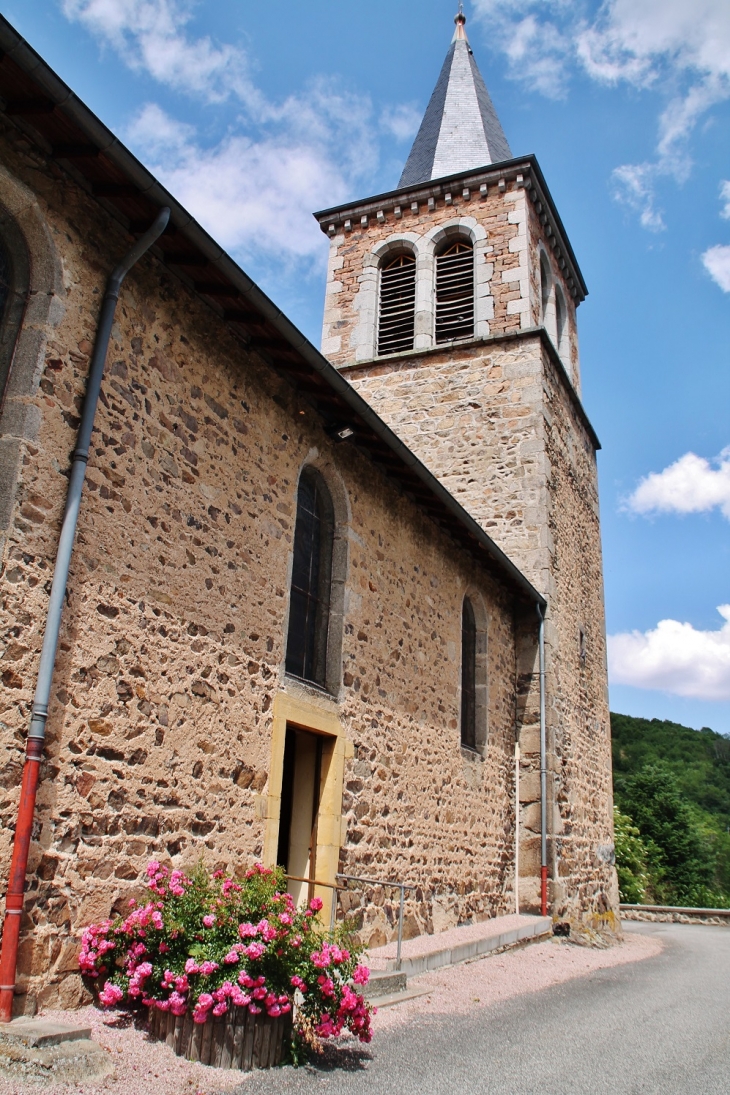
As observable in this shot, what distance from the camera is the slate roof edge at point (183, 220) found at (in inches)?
159

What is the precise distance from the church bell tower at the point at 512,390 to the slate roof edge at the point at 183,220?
13.6ft

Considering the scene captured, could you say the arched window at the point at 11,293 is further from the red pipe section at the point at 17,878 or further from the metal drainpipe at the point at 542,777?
the metal drainpipe at the point at 542,777

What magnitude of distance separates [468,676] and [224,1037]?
6722 mm

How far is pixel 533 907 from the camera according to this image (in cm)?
1011

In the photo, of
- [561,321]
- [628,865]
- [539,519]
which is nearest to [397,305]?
[561,321]

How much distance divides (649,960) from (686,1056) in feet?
16.3

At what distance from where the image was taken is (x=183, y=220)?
5090 mm

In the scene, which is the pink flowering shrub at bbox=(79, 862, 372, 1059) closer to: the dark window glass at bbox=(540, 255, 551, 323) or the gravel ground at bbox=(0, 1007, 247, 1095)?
the gravel ground at bbox=(0, 1007, 247, 1095)

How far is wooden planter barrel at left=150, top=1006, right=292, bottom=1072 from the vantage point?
3801 millimetres

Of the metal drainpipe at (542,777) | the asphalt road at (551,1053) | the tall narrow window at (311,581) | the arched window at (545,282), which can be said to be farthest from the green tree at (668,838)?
the tall narrow window at (311,581)

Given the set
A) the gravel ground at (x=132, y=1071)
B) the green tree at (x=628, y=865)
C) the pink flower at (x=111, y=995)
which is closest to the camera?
the gravel ground at (x=132, y=1071)

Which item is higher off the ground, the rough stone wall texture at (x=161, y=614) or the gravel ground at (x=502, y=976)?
the rough stone wall texture at (x=161, y=614)

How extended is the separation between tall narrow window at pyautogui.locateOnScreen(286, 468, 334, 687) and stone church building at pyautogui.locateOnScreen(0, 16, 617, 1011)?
3 centimetres

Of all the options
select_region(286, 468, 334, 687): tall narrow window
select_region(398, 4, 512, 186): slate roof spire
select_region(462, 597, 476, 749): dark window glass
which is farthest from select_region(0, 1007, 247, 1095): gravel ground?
select_region(398, 4, 512, 186): slate roof spire
